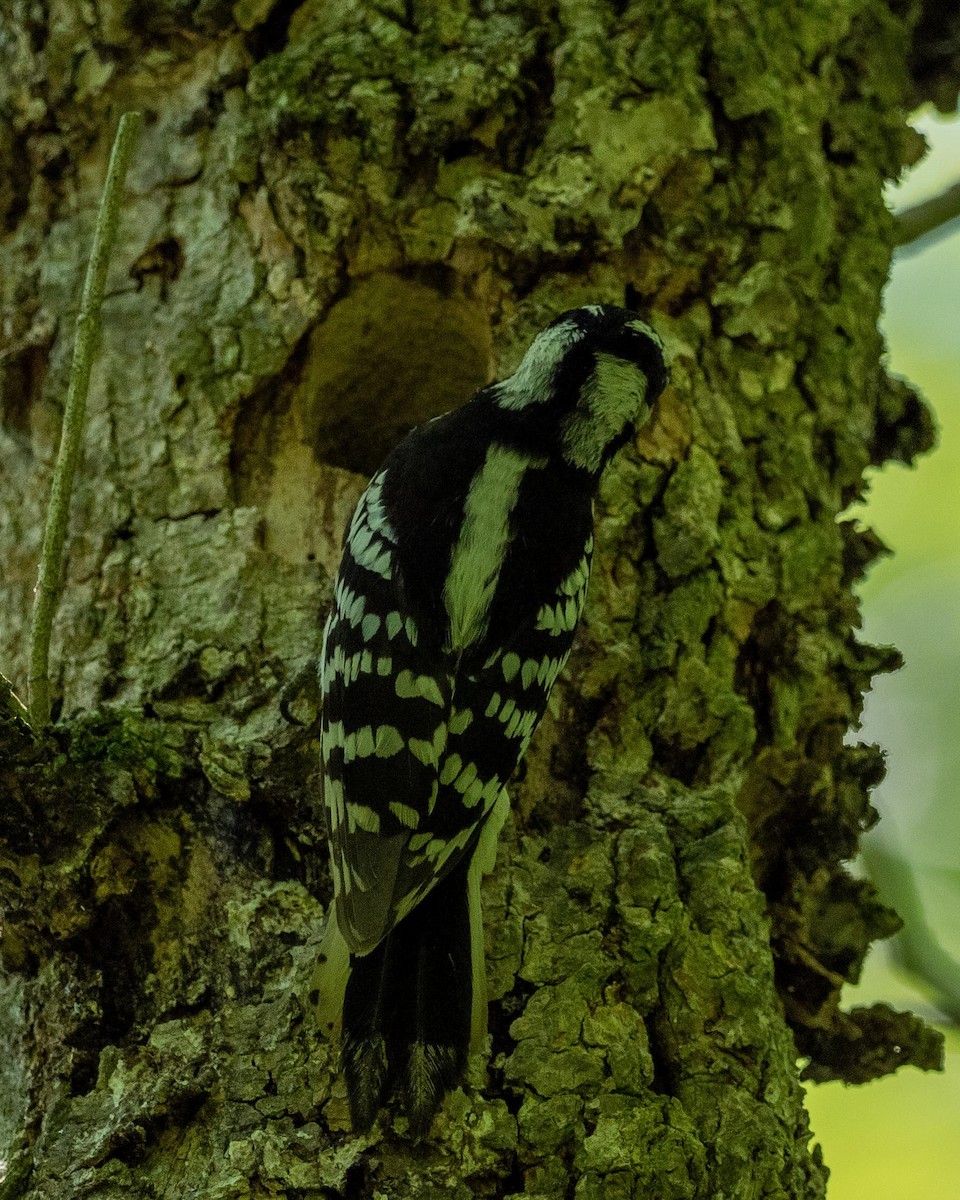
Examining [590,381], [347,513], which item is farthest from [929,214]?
[347,513]

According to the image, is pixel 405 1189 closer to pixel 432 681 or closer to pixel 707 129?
pixel 432 681

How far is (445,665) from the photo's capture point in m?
2.04

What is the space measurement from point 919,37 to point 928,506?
5.91ft

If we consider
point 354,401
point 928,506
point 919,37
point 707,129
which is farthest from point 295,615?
point 928,506

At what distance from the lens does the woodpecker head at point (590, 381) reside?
2285mm

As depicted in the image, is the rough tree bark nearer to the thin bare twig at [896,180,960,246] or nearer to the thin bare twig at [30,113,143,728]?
the thin bare twig at [30,113,143,728]

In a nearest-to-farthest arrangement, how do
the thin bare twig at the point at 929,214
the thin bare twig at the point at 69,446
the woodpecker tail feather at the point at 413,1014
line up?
the woodpecker tail feather at the point at 413,1014 < the thin bare twig at the point at 69,446 < the thin bare twig at the point at 929,214

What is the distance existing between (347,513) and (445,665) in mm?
544

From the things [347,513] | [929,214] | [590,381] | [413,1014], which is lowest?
[413,1014]

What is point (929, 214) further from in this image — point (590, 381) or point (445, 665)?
point (445, 665)

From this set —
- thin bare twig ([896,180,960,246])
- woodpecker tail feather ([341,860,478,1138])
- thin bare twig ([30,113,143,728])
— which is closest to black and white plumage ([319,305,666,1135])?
woodpecker tail feather ([341,860,478,1138])

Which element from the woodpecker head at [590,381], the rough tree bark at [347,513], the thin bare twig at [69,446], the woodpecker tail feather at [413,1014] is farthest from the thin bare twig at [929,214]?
the woodpecker tail feather at [413,1014]

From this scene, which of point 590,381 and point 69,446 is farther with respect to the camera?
point 590,381

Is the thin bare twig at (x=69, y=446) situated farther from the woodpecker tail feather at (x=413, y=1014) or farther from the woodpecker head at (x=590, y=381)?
the woodpecker head at (x=590, y=381)
